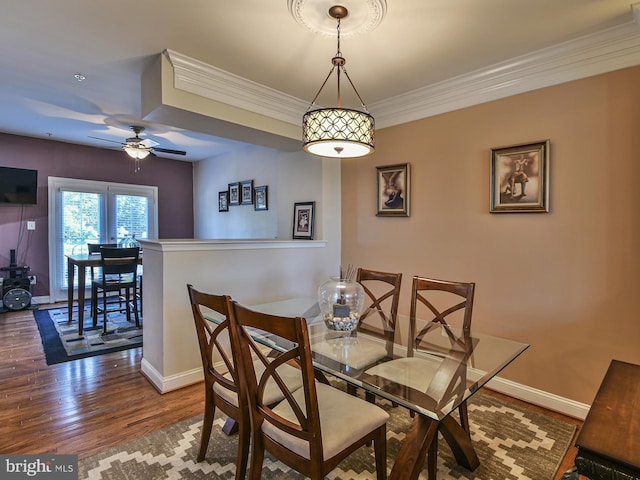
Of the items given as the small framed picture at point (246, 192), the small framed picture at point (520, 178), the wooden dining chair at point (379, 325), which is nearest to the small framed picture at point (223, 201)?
the small framed picture at point (246, 192)

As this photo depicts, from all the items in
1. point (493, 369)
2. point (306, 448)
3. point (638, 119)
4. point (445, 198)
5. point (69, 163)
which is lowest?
point (306, 448)

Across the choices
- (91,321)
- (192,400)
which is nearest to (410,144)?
(192,400)

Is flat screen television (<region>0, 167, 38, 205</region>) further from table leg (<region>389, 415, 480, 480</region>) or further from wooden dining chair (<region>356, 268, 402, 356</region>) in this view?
table leg (<region>389, 415, 480, 480</region>)

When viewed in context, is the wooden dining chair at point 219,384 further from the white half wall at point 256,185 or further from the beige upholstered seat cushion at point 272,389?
the white half wall at point 256,185

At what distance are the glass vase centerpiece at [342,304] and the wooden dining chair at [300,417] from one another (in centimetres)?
47

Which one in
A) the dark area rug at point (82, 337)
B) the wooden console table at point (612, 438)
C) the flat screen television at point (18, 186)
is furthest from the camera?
the flat screen television at point (18, 186)

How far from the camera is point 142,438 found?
202 cm

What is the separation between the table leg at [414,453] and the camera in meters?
1.33

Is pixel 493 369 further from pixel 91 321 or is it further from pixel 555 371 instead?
pixel 91 321

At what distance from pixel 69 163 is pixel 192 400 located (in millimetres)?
4842

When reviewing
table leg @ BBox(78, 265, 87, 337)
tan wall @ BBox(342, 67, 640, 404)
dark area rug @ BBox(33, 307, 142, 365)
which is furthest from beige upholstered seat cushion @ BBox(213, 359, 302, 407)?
table leg @ BBox(78, 265, 87, 337)

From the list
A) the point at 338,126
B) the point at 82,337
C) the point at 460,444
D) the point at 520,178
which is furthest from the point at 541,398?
the point at 82,337

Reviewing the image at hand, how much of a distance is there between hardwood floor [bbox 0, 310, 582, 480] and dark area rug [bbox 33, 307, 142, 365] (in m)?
0.14

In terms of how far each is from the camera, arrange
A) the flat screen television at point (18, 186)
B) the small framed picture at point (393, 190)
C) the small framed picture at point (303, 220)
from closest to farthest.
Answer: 1. the small framed picture at point (393, 190)
2. the small framed picture at point (303, 220)
3. the flat screen television at point (18, 186)
